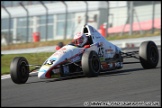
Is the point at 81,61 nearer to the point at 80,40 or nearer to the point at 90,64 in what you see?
the point at 90,64

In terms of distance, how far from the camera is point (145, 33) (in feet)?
94.1

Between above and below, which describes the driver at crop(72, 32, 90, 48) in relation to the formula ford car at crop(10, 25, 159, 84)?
above

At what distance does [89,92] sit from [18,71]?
322 cm

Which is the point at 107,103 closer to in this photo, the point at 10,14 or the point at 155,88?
the point at 155,88

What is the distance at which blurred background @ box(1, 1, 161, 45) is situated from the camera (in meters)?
29.3

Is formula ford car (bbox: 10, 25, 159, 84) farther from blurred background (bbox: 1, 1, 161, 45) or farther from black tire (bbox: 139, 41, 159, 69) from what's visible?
blurred background (bbox: 1, 1, 161, 45)

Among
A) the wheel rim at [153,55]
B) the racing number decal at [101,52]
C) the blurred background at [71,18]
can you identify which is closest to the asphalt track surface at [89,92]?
the racing number decal at [101,52]

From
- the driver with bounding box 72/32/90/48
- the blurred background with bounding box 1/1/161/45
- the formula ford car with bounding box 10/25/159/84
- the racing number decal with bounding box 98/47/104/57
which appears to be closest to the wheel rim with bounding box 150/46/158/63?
the formula ford car with bounding box 10/25/159/84

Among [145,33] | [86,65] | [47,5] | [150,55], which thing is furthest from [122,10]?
[86,65]

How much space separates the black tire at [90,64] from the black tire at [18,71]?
5.07ft

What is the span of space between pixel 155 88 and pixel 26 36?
25.8 m

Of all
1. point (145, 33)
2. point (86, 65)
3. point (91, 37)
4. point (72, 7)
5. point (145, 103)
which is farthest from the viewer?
point (72, 7)

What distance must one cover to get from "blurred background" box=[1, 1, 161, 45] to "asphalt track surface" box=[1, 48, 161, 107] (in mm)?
18458

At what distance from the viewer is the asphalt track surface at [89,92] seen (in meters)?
7.30
